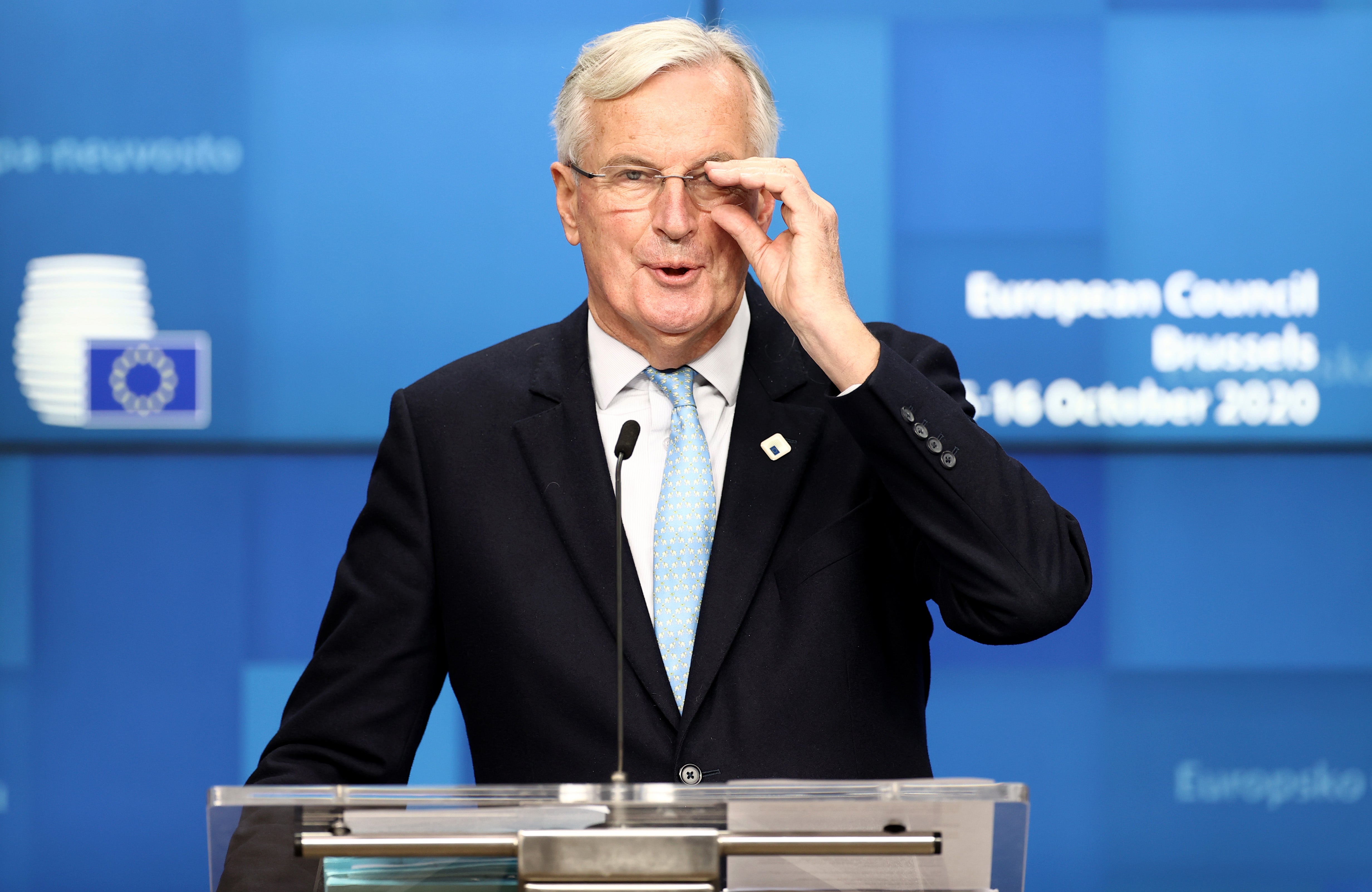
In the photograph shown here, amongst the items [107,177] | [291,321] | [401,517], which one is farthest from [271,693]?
[401,517]

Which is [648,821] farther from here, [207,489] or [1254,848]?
[1254,848]

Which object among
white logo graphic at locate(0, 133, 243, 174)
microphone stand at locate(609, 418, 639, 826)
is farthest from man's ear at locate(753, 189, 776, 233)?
white logo graphic at locate(0, 133, 243, 174)

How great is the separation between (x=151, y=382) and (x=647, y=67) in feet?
6.67

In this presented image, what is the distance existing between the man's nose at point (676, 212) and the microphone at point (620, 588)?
0.33 meters

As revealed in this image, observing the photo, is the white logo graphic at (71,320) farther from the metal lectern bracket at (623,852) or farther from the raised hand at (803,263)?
the metal lectern bracket at (623,852)

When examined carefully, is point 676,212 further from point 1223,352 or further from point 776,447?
point 1223,352

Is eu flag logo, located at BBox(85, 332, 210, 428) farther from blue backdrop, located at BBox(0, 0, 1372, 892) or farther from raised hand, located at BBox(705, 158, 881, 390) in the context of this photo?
raised hand, located at BBox(705, 158, 881, 390)

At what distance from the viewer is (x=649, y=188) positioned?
185cm

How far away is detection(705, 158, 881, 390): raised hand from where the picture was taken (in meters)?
1.67

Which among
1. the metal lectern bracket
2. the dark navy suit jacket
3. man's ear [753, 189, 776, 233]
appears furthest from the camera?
man's ear [753, 189, 776, 233]

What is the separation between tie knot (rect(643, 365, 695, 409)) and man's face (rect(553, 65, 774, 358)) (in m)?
0.06

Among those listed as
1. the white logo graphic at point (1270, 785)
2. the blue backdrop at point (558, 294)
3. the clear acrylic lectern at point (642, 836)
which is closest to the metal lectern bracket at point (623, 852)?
the clear acrylic lectern at point (642, 836)

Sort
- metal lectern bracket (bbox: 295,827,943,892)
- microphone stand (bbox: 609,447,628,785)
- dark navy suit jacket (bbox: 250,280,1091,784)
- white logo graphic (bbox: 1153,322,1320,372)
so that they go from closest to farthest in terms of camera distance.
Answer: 1. metal lectern bracket (bbox: 295,827,943,892)
2. microphone stand (bbox: 609,447,628,785)
3. dark navy suit jacket (bbox: 250,280,1091,784)
4. white logo graphic (bbox: 1153,322,1320,372)

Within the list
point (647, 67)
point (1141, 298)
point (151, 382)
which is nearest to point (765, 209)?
point (647, 67)
